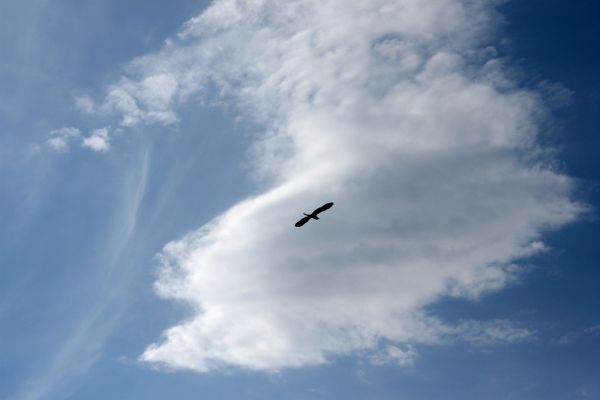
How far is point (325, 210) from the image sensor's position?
57.0 meters
